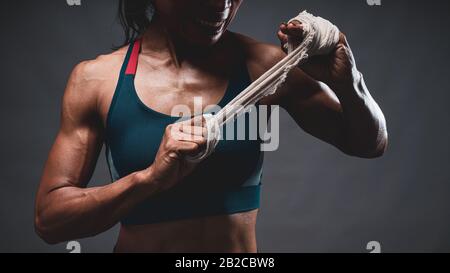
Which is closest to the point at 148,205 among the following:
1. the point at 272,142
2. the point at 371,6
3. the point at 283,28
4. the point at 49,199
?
the point at 49,199

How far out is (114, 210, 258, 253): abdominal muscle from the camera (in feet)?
3.78

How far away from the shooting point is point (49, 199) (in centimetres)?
114

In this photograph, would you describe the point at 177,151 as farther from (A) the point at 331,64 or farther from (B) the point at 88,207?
(A) the point at 331,64

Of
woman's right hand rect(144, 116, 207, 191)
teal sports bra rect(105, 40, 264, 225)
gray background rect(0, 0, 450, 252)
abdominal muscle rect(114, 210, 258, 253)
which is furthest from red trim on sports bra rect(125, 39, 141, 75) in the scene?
gray background rect(0, 0, 450, 252)

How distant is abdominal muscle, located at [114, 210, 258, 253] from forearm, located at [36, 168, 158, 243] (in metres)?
0.08

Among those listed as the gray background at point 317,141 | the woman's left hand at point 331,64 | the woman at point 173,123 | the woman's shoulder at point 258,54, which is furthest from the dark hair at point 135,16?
the gray background at point 317,141

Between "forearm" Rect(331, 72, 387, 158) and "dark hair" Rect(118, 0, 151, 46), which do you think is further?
"dark hair" Rect(118, 0, 151, 46)

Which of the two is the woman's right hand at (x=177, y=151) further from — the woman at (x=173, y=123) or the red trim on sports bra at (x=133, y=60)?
the red trim on sports bra at (x=133, y=60)

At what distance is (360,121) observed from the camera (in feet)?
3.79

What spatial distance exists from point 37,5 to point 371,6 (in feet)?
3.42

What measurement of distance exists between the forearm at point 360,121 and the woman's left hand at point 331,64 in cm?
1

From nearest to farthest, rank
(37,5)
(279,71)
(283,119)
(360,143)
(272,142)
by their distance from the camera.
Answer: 1. (279,71)
2. (360,143)
3. (272,142)
4. (37,5)
5. (283,119)

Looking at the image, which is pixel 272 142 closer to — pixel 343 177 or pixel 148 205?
pixel 148 205

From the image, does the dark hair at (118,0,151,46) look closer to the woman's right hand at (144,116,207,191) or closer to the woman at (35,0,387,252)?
Answer: the woman at (35,0,387,252)
